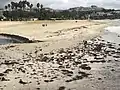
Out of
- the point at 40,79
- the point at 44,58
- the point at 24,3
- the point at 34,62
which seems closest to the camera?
the point at 40,79

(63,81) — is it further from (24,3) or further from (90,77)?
(24,3)

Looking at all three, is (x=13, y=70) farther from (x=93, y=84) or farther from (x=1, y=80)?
(x=93, y=84)

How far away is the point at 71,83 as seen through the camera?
14.8 meters

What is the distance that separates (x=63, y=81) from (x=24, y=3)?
177 m

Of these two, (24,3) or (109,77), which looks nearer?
(109,77)

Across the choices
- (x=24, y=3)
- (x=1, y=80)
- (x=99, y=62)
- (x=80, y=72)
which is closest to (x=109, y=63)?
(x=99, y=62)

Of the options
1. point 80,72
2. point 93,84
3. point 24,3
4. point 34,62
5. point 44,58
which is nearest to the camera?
point 93,84

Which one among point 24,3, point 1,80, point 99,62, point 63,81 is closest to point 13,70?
point 1,80

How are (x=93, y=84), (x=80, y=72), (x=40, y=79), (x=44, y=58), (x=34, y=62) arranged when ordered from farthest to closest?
(x=44, y=58) < (x=34, y=62) < (x=80, y=72) < (x=40, y=79) < (x=93, y=84)

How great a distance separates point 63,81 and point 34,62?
18.7 feet

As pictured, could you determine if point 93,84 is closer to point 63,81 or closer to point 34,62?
point 63,81

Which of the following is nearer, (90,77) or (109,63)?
(90,77)

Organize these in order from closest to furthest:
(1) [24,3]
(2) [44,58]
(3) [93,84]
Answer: (3) [93,84] → (2) [44,58] → (1) [24,3]

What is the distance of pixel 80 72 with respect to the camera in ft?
57.3
